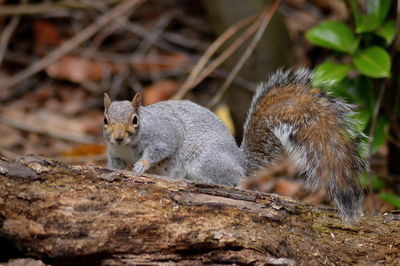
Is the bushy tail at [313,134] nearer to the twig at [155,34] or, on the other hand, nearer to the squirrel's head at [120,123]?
the squirrel's head at [120,123]

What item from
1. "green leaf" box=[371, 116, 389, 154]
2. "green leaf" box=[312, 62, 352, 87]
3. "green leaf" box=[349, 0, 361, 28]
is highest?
"green leaf" box=[349, 0, 361, 28]

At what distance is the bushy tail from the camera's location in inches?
76.9

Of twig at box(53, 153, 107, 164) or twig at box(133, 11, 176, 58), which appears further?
twig at box(133, 11, 176, 58)

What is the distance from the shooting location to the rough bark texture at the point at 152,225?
1707 mm

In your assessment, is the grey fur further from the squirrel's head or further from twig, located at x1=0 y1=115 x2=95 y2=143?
twig, located at x1=0 y1=115 x2=95 y2=143

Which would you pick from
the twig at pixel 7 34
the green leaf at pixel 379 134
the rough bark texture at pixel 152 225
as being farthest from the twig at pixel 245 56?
the twig at pixel 7 34

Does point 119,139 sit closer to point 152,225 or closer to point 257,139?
point 152,225

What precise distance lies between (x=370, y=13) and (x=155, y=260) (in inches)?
67.6

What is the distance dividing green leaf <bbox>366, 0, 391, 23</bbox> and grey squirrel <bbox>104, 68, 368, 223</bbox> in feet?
2.40

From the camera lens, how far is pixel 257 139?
240 cm

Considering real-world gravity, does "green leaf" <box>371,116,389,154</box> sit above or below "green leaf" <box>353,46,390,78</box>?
below

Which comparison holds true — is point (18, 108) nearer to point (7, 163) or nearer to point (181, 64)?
point (181, 64)

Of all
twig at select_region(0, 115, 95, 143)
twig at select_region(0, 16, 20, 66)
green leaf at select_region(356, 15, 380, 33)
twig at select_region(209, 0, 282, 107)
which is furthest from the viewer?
twig at select_region(0, 16, 20, 66)

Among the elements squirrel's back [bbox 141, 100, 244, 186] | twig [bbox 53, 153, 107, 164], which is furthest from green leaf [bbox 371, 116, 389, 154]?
twig [bbox 53, 153, 107, 164]
